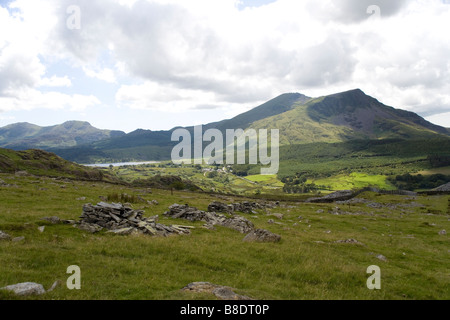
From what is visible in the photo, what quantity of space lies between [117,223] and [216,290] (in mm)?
17029

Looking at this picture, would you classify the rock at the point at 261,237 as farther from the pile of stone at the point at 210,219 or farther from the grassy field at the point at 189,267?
the pile of stone at the point at 210,219

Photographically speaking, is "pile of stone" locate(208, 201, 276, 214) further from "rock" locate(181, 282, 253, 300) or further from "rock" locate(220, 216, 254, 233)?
"rock" locate(181, 282, 253, 300)

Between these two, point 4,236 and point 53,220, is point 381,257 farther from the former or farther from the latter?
point 4,236

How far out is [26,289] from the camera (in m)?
10.8

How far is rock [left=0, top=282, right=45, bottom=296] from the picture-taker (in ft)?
34.8

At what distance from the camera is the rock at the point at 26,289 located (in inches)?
418

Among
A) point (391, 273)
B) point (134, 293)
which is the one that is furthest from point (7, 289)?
point (391, 273)

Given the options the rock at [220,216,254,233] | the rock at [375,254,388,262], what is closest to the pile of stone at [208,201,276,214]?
the rock at [220,216,254,233]

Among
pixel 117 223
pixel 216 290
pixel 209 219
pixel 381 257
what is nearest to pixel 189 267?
pixel 216 290

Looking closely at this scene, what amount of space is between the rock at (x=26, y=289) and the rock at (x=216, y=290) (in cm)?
616

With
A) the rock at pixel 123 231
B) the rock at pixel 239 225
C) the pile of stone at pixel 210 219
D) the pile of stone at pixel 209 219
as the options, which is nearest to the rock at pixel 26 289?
the rock at pixel 123 231

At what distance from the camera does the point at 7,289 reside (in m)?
10.6
